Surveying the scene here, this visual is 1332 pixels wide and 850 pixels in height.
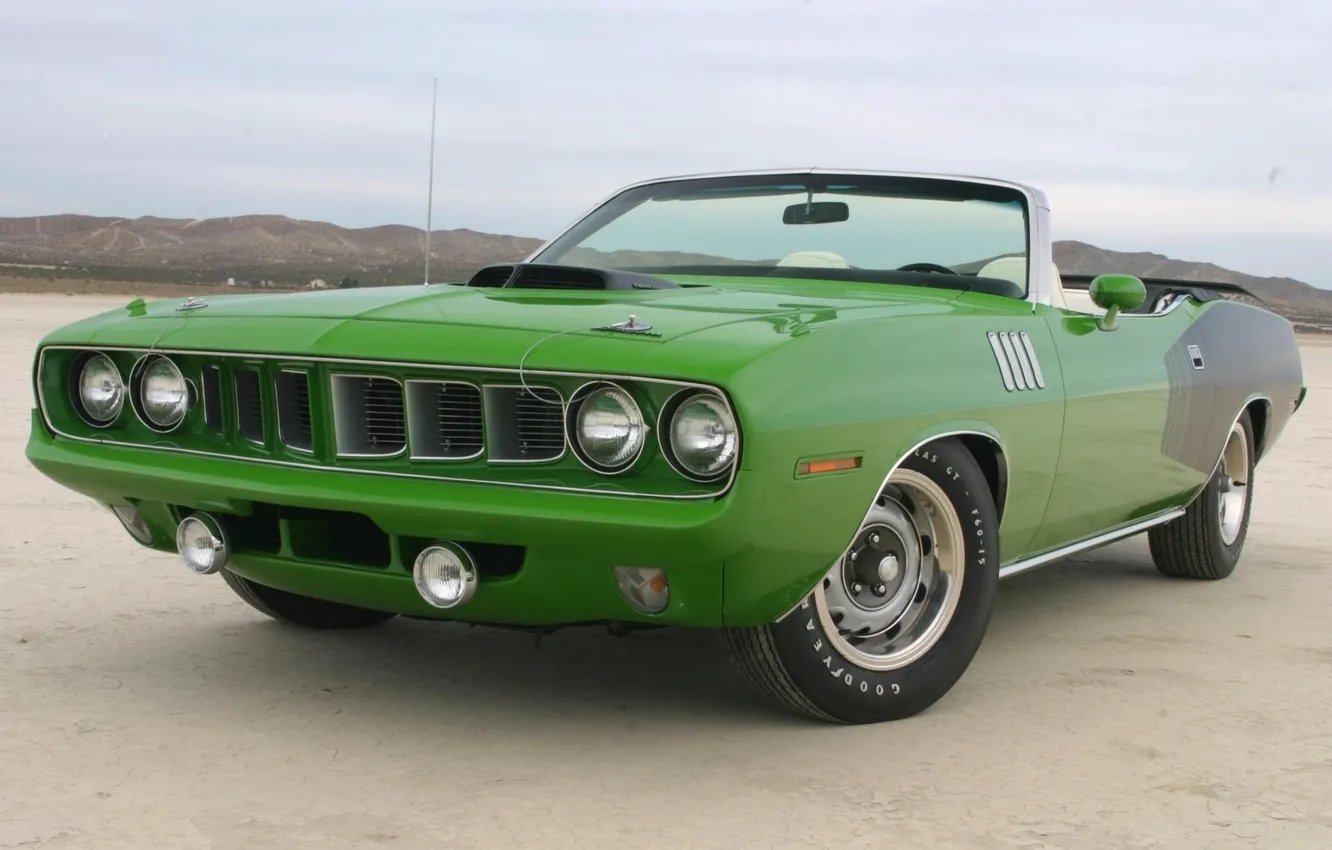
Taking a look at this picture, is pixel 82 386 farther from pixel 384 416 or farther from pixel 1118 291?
pixel 1118 291

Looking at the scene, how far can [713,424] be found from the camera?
3.05 meters

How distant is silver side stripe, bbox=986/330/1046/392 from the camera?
155 inches

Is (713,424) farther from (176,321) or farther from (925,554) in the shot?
(176,321)

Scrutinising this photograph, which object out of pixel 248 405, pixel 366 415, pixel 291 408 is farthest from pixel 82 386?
pixel 366 415

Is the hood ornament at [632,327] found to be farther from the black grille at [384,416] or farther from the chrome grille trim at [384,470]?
the black grille at [384,416]

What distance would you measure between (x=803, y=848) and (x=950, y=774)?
0.58 meters

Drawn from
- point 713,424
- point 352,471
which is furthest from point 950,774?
point 352,471

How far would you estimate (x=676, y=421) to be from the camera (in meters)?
3.07

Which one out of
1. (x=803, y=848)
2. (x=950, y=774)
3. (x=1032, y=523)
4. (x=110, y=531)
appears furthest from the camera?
(x=110, y=531)

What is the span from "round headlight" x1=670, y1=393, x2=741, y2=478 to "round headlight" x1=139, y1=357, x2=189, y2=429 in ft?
4.42

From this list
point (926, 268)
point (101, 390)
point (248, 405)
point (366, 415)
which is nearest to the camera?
point (366, 415)

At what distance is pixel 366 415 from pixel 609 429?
2.04 feet

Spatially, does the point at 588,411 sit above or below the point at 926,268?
below

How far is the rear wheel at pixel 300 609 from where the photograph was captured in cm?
448
